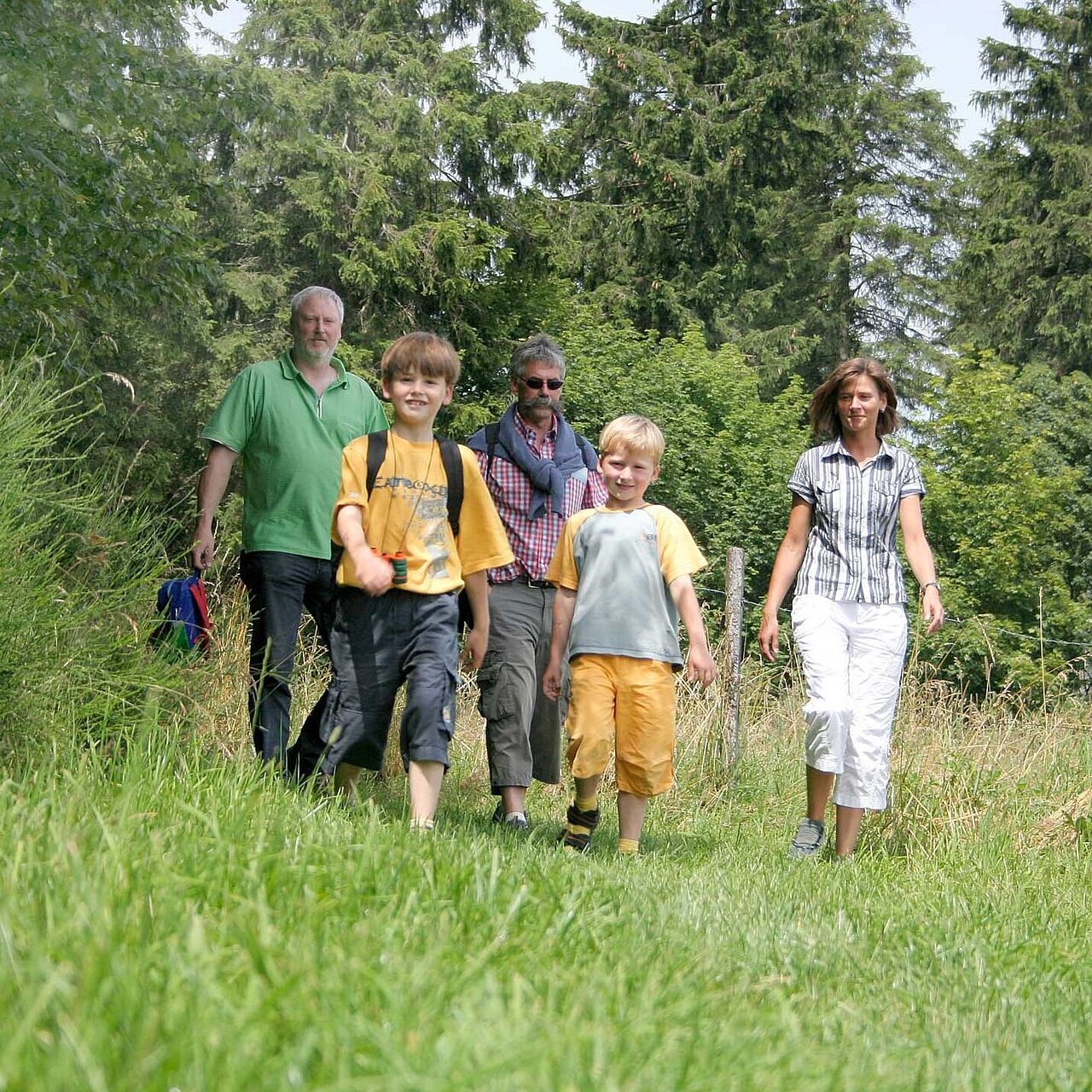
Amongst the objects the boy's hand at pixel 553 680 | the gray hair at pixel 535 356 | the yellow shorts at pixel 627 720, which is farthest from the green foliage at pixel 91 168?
the yellow shorts at pixel 627 720

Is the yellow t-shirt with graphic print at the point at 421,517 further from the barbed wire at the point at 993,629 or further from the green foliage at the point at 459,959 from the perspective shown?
the barbed wire at the point at 993,629

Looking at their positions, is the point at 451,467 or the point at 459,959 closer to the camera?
the point at 459,959

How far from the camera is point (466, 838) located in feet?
13.7

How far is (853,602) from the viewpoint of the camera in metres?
6.27

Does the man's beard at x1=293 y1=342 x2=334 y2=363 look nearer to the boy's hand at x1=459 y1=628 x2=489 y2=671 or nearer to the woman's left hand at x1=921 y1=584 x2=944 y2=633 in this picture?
the boy's hand at x1=459 y1=628 x2=489 y2=671

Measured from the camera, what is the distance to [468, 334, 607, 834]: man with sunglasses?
6242mm

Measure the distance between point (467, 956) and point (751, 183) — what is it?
1224 inches

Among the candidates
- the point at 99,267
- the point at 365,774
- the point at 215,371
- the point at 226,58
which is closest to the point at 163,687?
the point at 365,774

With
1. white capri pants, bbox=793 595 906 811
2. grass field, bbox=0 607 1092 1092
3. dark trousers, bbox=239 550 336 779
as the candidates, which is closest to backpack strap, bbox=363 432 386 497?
dark trousers, bbox=239 550 336 779

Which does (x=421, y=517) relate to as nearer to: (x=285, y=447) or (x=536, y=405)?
(x=285, y=447)

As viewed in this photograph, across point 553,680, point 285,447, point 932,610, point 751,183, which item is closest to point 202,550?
point 285,447

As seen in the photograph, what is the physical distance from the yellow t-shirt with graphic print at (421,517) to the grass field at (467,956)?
97cm

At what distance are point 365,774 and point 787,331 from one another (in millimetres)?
27151

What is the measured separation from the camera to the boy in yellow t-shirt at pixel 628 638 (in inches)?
223
